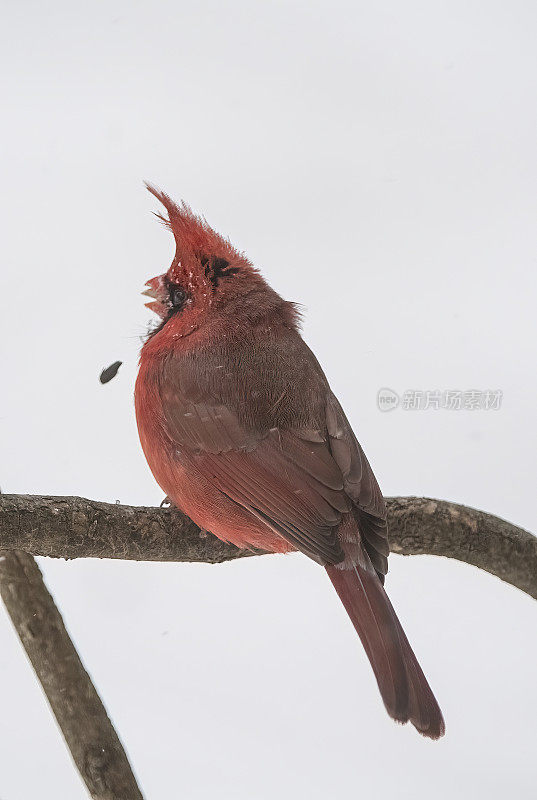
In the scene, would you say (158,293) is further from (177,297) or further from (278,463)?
(278,463)

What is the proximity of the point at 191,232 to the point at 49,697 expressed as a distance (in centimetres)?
139

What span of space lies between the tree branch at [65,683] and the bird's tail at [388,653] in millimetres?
777

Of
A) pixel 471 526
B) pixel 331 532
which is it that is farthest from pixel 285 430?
pixel 471 526

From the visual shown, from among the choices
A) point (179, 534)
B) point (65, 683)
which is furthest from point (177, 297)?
point (65, 683)

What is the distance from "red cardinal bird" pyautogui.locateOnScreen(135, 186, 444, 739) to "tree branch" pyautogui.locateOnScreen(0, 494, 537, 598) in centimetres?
11

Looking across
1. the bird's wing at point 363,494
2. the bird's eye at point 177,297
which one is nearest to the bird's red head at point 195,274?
the bird's eye at point 177,297

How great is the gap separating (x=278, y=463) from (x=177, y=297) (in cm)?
64

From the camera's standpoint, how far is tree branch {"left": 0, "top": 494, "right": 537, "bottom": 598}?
218 cm

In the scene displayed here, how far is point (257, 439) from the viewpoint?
2.41 m

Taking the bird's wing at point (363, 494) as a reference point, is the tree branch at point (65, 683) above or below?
below

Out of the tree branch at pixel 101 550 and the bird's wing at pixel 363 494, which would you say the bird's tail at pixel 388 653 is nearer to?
the bird's wing at pixel 363 494

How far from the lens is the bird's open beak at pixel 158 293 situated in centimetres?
269

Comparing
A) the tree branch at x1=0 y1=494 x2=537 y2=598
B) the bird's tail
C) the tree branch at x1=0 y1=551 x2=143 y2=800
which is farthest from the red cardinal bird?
the tree branch at x1=0 y1=551 x2=143 y2=800

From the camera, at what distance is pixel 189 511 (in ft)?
8.18
